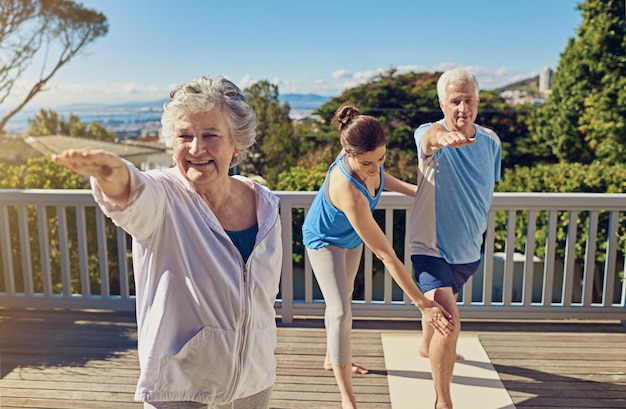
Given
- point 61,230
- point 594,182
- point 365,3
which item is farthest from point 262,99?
point 365,3

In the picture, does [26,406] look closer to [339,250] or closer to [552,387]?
[339,250]

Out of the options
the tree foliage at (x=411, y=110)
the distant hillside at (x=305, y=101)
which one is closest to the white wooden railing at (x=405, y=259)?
the tree foliage at (x=411, y=110)

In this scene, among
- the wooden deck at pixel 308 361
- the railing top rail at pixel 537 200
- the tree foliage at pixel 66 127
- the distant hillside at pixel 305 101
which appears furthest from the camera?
the tree foliage at pixel 66 127

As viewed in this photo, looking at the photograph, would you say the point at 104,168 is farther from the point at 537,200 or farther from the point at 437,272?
the point at 537,200

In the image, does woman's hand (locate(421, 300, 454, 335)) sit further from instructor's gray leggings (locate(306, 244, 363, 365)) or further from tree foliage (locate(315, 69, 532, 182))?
tree foliage (locate(315, 69, 532, 182))

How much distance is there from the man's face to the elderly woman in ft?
3.60

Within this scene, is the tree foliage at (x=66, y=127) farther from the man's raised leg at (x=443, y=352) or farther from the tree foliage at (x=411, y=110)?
the man's raised leg at (x=443, y=352)

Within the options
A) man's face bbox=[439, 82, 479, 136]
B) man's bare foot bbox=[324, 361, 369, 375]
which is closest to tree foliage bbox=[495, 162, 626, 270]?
man's bare foot bbox=[324, 361, 369, 375]

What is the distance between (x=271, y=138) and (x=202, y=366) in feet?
53.9

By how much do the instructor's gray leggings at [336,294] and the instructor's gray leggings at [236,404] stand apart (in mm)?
787

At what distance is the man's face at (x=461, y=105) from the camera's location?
2217 millimetres

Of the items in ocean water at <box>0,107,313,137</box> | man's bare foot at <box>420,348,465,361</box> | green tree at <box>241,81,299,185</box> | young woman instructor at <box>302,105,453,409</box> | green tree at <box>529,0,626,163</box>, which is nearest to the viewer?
young woman instructor at <box>302,105,453,409</box>

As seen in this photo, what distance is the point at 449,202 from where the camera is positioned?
229 centimetres

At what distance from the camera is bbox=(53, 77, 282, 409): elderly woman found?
127 cm
